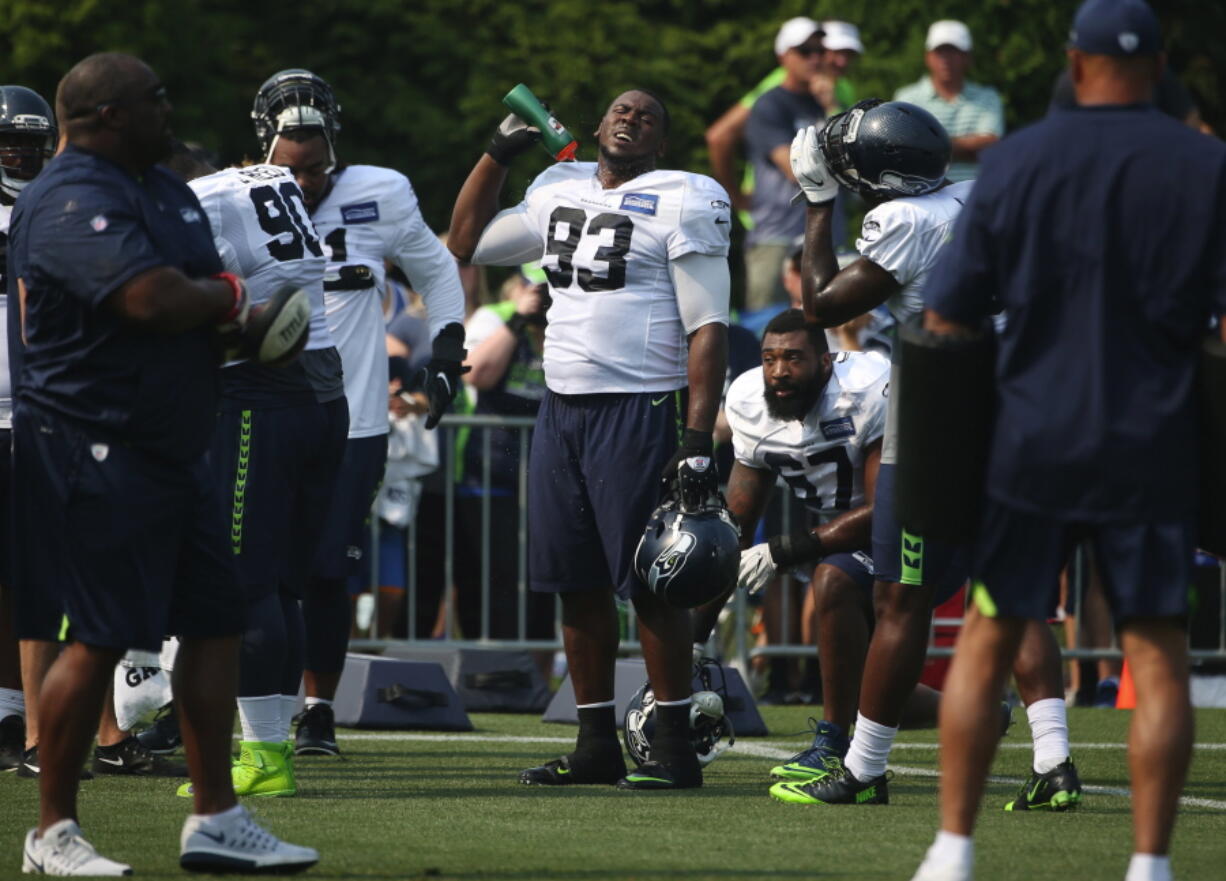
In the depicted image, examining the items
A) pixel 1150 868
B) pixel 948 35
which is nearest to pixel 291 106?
pixel 1150 868

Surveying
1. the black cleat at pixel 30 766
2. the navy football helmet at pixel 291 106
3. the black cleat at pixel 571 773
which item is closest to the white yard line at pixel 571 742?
the black cleat at pixel 571 773

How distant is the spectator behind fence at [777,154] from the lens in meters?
12.5

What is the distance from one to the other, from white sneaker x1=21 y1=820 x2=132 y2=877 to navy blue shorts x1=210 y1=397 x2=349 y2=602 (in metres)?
1.62

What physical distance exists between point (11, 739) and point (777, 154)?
253 inches

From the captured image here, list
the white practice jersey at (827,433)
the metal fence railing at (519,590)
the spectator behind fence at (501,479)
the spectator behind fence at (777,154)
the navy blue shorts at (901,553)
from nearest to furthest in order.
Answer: the navy blue shorts at (901,553)
the white practice jersey at (827,433)
the metal fence railing at (519,590)
the spectator behind fence at (501,479)
the spectator behind fence at (777,154)

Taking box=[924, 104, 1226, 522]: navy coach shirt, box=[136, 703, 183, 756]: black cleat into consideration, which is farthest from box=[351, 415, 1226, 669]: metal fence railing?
box=[924, 104, 1226, 522]: navy coach shirt

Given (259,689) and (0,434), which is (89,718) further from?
(0,434)

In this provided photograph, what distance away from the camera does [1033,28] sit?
15.3m

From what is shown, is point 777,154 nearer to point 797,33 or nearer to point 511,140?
A: point 797,33

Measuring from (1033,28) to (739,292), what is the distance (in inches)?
109

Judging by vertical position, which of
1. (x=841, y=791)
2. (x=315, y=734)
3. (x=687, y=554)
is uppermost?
(x=687, y=554)

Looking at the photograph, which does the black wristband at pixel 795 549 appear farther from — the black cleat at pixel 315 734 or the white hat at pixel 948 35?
the white hat at pixel 948 35

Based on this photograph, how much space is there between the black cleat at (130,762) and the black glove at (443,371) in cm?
156

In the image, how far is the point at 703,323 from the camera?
22.9ft
